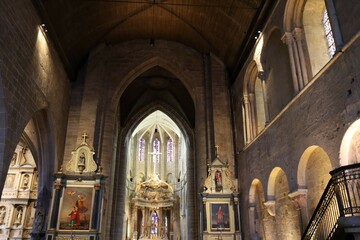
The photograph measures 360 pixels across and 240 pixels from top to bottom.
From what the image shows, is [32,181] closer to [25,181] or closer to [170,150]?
[25,181]

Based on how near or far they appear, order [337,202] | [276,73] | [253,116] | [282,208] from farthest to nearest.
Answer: [253,116] → [276,73] → [282,208] → [337,202]

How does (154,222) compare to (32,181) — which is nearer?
(32,181)

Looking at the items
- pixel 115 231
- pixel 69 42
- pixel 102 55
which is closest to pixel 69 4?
pixel 69 42

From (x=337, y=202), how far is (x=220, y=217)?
877cm

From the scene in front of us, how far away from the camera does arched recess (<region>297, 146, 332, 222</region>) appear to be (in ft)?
32.2

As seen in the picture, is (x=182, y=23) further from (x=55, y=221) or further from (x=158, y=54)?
(x=55, y=221)

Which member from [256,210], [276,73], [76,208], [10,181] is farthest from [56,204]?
[276,73]

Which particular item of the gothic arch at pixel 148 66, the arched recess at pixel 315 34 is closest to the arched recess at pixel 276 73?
the arched recess at pixel 315 34

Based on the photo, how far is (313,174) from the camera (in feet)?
34.0

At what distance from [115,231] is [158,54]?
38.9 ft

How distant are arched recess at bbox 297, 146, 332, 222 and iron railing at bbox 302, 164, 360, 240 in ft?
8.41

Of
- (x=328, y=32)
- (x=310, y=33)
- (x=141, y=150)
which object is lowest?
(x=328, y=32)

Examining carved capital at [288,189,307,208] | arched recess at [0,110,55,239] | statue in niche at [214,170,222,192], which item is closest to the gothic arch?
arched recess at [0,110,55,239]

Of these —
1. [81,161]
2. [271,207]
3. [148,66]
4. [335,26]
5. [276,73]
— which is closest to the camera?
[335,26]
